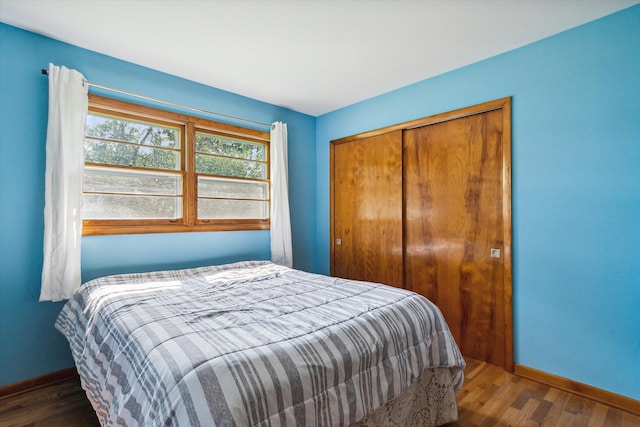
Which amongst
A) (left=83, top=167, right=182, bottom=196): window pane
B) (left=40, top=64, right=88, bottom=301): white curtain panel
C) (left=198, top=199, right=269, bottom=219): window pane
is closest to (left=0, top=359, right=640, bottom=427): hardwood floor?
(left=40, top=64, right=88, bottom=301): white curtain panel

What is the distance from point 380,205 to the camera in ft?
10.6

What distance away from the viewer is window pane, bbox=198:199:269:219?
2.97 meters

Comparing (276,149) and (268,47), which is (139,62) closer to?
(268,47)

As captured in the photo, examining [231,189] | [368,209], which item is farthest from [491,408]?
[231,189]

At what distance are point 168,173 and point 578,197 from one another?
3.16m

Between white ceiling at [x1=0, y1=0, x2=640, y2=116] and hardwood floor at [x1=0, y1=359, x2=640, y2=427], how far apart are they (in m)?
2.44

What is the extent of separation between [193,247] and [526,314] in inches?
110

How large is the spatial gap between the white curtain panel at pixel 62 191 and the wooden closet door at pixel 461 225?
271 centimetres

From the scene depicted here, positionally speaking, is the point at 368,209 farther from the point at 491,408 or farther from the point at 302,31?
the point at 491,408

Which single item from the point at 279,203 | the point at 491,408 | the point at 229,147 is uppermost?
the point at 229,147

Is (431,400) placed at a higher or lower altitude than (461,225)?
lower

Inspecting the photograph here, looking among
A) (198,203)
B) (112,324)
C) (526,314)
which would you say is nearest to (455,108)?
(526,314)

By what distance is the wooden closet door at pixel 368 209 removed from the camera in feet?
10.2

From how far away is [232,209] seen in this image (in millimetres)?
3176
